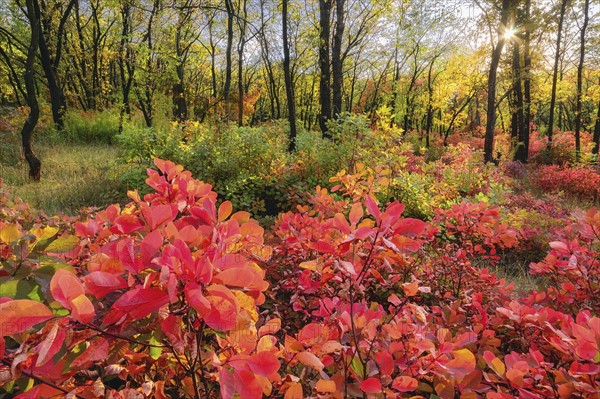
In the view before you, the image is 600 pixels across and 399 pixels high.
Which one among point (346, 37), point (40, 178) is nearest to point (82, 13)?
point (346, 37)

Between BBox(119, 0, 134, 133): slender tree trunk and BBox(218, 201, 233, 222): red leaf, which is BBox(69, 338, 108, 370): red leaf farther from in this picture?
BBox(119, 0, 134, 133): slender tree trunk

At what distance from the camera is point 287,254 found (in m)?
1.94

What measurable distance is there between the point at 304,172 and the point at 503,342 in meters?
4.51

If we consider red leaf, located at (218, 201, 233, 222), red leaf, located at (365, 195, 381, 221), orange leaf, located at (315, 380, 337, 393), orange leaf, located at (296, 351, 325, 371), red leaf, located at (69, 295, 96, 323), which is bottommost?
orange leaf, located at (315, 380, 337, 393)

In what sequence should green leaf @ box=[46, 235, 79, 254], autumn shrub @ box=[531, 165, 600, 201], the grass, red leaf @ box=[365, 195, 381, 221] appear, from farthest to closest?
autumn shrub @ box=[531, 165, 600, 201] → the grass → green leaf @ box=[46, 235, 79, 254] → red leaf @ box=[365, 195, 381, 221]

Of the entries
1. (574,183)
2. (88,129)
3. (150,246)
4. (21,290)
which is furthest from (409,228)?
(88,129)

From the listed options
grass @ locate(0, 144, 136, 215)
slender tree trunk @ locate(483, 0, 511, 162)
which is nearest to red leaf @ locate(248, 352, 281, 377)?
grass @ locate(0, 144, 136, 215)

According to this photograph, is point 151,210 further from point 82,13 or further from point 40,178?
point 82,13

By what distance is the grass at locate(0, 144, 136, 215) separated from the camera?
17.6 ft

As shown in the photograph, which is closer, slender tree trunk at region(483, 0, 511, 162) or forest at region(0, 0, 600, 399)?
forest at region(0, 0, 600, 399)

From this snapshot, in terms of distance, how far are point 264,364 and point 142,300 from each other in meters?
0.24

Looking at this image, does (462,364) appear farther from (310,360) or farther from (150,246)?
(150,246)

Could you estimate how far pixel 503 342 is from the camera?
1575mm

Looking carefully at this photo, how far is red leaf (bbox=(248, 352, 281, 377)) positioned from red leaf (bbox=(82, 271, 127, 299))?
26cm
